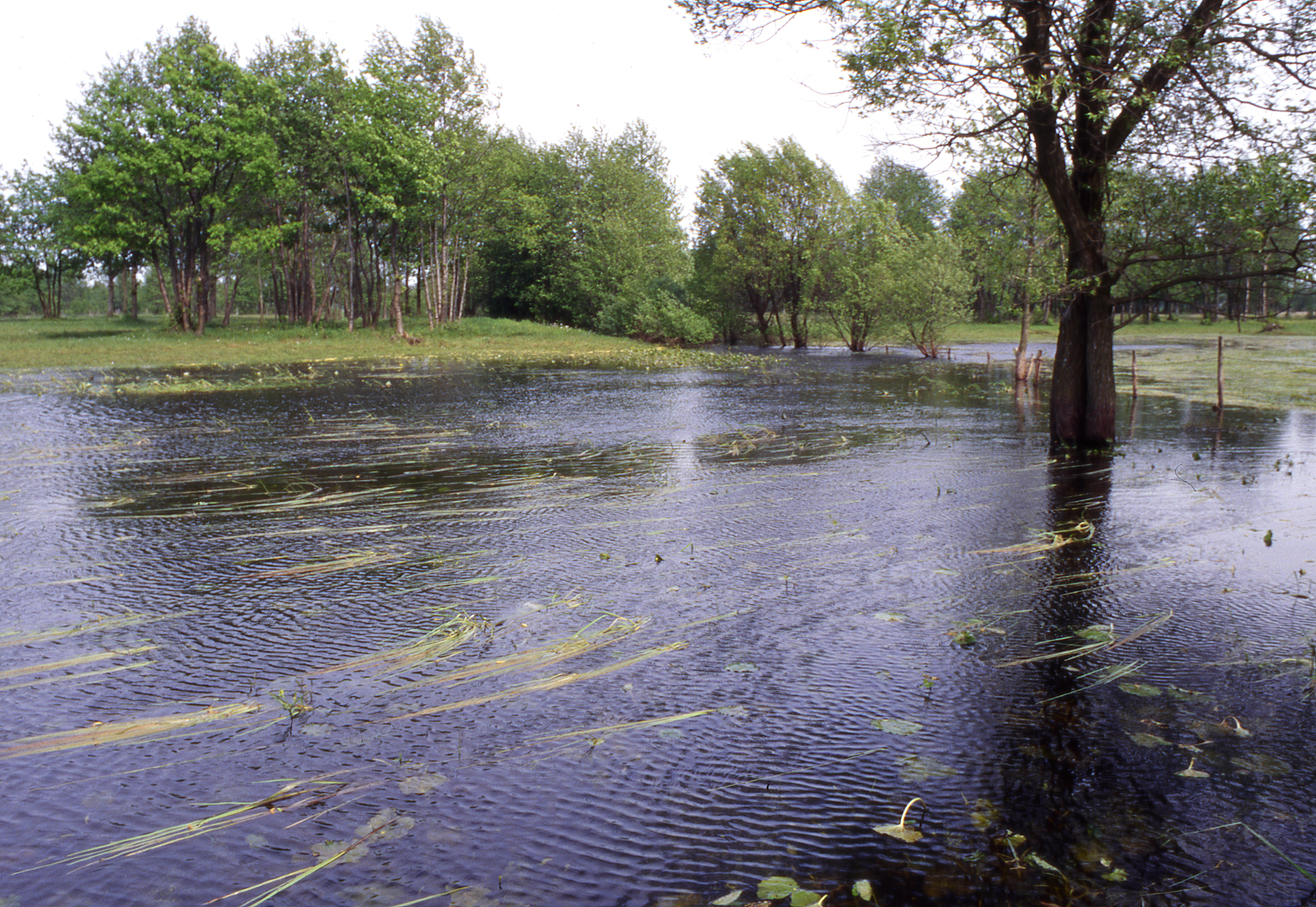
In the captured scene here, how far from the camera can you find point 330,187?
47.5 meters

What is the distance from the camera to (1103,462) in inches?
481

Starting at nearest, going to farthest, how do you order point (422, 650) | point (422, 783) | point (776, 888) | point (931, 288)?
1. point (776, 888)
2. point (422, 783)
3. point (422, 650)
4. point (931, 288)

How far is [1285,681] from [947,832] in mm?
2932

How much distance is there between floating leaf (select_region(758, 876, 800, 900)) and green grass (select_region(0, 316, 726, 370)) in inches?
1228

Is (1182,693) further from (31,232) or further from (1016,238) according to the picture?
(31,232)

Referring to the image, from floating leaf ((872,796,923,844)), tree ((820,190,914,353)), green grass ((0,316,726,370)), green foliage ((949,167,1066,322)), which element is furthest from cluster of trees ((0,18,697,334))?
floating leaf ((872,796,923,844))

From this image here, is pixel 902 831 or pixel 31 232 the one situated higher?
pixel 31 232

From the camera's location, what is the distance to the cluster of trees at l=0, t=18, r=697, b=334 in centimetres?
4038

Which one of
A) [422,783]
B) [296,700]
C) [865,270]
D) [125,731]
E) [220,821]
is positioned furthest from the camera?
[865,270]

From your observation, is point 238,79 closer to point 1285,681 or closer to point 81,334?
point 81,334

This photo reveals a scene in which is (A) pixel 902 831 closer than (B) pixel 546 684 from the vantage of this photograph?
Yes

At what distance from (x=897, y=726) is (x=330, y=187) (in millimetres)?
50123

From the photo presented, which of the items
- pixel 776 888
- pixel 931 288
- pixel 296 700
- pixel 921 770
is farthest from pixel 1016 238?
pixel 931 288

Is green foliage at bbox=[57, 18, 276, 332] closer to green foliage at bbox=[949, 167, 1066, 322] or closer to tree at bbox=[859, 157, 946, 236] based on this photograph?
green foliage at bbox=[949, 167, 1066, 322]
